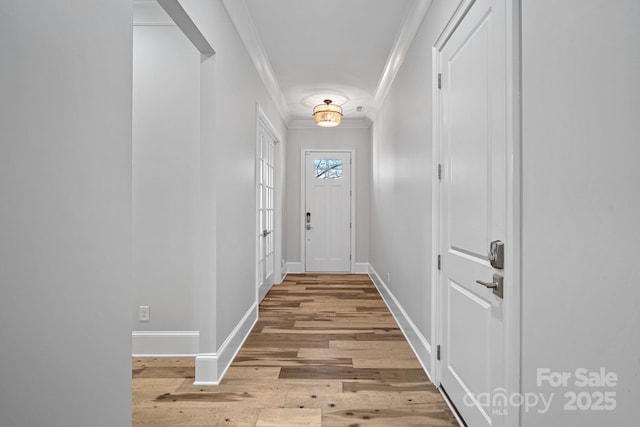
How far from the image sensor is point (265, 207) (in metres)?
4.49

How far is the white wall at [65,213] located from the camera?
86cm

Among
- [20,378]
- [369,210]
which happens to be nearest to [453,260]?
[20,378]

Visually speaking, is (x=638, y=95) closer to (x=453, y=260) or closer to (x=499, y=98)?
(x=499, y=98)

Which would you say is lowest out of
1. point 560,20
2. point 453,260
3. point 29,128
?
point 453,260

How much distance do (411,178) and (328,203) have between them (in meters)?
3.36

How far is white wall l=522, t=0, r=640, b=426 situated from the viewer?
2.68 feet

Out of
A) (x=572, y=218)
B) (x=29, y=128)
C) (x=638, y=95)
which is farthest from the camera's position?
(x=572, y=218)

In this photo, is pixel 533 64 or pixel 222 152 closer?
pixel 533 64

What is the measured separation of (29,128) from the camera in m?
0.89

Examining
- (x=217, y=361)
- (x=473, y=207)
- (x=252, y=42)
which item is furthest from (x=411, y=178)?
(x=217, y=361)

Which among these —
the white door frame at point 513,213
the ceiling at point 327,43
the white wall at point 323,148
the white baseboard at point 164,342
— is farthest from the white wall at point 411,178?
the white baseboard at point 164,342

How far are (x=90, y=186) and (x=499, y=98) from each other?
151 cm

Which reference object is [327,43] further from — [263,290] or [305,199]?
[305,199]

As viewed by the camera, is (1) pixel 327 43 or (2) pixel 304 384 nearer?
(2) pixel 304 384
